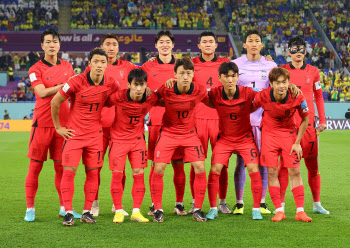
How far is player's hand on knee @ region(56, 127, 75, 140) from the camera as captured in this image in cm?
582

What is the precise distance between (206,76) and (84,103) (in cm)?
181

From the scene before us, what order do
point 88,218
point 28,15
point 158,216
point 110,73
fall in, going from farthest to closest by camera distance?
point 28,15, point 110,73, point 158,216, point 88,218

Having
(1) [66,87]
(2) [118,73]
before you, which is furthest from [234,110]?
(1) [66,87]

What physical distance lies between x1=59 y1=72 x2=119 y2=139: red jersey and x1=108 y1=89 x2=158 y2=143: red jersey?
0.20 m

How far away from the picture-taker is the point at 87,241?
4.90 m

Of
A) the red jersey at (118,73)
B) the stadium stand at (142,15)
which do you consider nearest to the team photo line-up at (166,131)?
Result: the red jersey at (118,73)

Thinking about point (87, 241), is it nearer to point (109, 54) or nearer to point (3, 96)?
point (109, 54)

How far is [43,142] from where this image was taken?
6094 mm

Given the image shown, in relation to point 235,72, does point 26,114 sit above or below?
below

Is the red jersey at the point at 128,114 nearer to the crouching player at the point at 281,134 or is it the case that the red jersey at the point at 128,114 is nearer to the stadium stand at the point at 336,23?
the crouching player at the point at 281,134

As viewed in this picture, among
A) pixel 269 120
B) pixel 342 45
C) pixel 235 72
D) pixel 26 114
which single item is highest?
pixel 342 45

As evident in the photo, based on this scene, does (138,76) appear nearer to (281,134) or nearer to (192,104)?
(192,104)

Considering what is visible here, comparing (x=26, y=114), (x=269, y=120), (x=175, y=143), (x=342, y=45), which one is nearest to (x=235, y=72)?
(x=269, y=120)

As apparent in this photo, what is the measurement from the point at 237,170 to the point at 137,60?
2404cm
